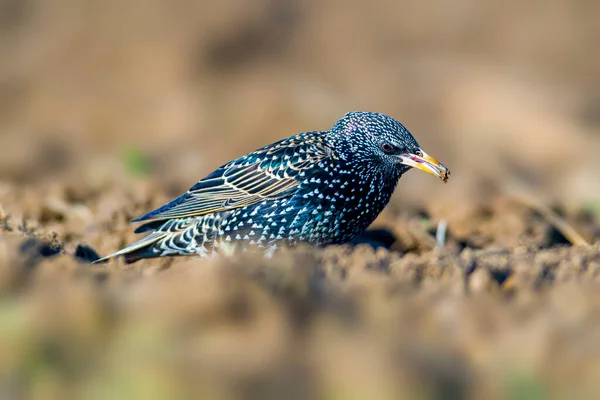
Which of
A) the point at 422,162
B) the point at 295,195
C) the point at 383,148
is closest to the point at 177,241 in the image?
the point at 295,195

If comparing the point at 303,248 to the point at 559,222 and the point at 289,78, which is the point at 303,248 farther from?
the point at 289,78

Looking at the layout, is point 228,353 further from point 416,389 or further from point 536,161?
point 536,161

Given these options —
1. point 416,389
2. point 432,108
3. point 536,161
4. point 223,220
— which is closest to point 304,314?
point 416,389

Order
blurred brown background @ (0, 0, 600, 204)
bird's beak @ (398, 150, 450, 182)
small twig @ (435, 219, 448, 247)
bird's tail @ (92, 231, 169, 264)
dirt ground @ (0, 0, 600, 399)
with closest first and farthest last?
dirt ground @ (0, 0, 600, 399) → bird's beak @ (398, 150, 450, 182) → bird's tail @ (92, 231, 169, 264) → small twig @ (435, 219, 448, 247) → blurred brown background @ (0, 0, 600, 204)

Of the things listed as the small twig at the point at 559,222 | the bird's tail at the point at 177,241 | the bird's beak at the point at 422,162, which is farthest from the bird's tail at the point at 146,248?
the small twig at the point at 559,222

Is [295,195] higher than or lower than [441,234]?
higher

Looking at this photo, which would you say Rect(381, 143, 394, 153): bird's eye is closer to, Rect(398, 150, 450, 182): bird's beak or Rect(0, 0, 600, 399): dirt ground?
Rect(398, 150, 450, 182): bird's beak

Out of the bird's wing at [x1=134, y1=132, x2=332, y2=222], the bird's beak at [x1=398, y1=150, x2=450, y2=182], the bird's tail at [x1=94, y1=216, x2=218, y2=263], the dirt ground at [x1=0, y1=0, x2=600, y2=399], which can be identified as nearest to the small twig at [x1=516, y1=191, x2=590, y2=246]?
the dirt ground at [x1=0, y1=0, x2=600, y2=399]

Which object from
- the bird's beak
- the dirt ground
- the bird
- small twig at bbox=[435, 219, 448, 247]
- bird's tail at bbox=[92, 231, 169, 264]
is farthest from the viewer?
small twig at bbox=[435, 219, 448, 247]
